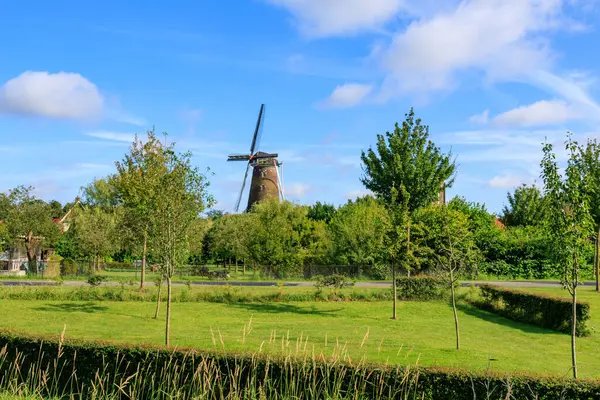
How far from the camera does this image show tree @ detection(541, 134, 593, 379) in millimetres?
15148

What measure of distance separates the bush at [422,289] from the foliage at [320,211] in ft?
110

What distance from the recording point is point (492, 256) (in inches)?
1957

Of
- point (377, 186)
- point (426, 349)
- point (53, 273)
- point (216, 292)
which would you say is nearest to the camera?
point (426, 349)

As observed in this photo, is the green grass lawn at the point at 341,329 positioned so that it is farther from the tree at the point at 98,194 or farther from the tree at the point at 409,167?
the tree at the point at 98,194

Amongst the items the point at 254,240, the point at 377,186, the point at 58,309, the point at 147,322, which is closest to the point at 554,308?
the point at 377,186

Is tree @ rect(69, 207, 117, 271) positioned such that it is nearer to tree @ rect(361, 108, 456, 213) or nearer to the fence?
the fence

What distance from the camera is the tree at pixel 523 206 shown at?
6688 cm

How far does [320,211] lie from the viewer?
66.9 meters

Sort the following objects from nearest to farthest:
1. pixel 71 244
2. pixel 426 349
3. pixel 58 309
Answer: pixel 426 349 < pixel 58 309 < pixel 71 244

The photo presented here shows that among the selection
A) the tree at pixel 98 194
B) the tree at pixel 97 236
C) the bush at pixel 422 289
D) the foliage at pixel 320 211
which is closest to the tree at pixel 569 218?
the bush at pixel 422 289

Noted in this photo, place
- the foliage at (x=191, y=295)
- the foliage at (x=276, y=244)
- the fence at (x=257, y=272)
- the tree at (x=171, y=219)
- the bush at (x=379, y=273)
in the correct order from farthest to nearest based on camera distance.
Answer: the foliage at (x=276, y=244), the fence at (x=257, y=272), the bush at (x=379, y=273), the foliage at (x=191, y=295), the tree at (x=171, y=219)

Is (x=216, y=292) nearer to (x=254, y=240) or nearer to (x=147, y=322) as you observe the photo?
(x=147, y=322)

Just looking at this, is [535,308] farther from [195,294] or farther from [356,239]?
[356,239]

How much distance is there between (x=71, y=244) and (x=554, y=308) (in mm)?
53235
